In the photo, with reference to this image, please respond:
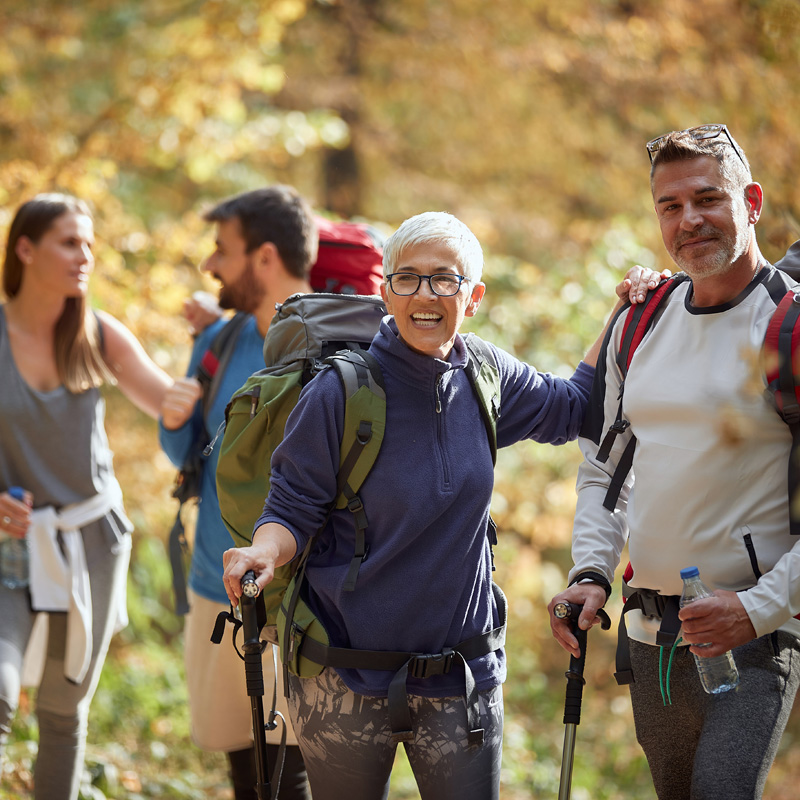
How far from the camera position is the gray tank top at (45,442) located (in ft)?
12.9

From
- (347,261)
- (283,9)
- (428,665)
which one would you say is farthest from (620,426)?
(283,9)

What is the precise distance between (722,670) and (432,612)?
2.45ft

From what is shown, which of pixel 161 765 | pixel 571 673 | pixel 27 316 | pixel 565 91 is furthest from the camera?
pixel 565 91

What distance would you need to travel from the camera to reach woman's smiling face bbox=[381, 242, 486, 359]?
8.62 feet

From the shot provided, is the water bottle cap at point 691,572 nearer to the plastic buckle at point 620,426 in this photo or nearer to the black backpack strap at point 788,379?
the black backpack strap at point 788,379

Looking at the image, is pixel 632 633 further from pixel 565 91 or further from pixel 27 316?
pixel 565 91

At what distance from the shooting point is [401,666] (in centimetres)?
256

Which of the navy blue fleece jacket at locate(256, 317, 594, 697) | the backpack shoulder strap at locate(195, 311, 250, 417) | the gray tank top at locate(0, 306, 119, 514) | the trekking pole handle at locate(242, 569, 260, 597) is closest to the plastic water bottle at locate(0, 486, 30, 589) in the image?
the gray tank top at locate(0, 306, 119, 514)

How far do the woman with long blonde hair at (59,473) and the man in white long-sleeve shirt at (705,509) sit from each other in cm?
216

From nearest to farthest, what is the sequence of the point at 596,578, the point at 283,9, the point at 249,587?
the point at 249,587 → the point at 596,578 → the point at 283,9

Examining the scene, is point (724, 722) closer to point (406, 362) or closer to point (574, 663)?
point (574, 663)

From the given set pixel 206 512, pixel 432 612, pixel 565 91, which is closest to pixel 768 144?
pixel 565 91

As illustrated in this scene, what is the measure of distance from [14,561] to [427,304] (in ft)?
7.22

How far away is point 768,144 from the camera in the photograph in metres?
7.45
